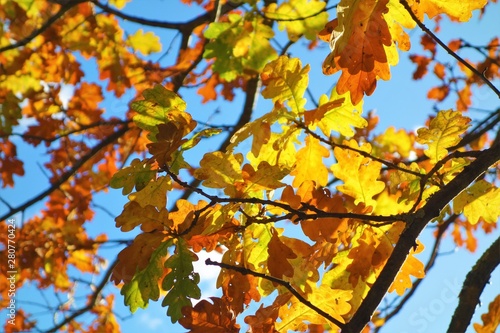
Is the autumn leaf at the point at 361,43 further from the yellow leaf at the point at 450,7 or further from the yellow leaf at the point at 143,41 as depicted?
the yellow leaf at the point at 143,41

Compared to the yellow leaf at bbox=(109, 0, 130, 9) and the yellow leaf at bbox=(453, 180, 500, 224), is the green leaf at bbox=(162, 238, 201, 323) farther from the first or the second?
the yellow leaf at bbox=(109, 0, 130, 9)

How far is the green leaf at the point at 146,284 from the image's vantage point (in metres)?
1.51

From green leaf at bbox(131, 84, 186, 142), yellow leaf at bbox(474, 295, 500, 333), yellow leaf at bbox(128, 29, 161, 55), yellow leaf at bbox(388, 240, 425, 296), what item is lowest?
yellow leaf at bbox(474, 295, 500, 333)

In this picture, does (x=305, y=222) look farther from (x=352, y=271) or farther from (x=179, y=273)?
(x=179, y=273)

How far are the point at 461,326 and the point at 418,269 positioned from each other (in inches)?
18.1

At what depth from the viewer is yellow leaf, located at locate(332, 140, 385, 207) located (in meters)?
1.62

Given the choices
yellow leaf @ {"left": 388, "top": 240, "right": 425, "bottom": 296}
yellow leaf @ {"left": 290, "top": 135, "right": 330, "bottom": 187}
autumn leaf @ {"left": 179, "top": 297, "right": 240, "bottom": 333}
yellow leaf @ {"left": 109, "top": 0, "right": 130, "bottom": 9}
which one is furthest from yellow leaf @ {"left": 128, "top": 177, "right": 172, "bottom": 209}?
yellow leaf @ {"left": 109, "top": 0, "right": 130, "bottom": 9}

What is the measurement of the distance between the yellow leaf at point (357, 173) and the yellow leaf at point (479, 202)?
0.27m

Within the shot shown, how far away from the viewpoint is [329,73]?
1383mm

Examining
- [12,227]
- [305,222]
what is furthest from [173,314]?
[12,227]

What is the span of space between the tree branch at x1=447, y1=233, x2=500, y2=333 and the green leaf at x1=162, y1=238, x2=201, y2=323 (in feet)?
3.20

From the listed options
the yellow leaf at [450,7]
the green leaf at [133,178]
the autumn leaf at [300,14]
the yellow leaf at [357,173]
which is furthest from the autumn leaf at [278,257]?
the autumn leaf at [300,14]

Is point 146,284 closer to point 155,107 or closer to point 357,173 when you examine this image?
point 155,107

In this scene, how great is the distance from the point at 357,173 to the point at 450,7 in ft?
1.69
